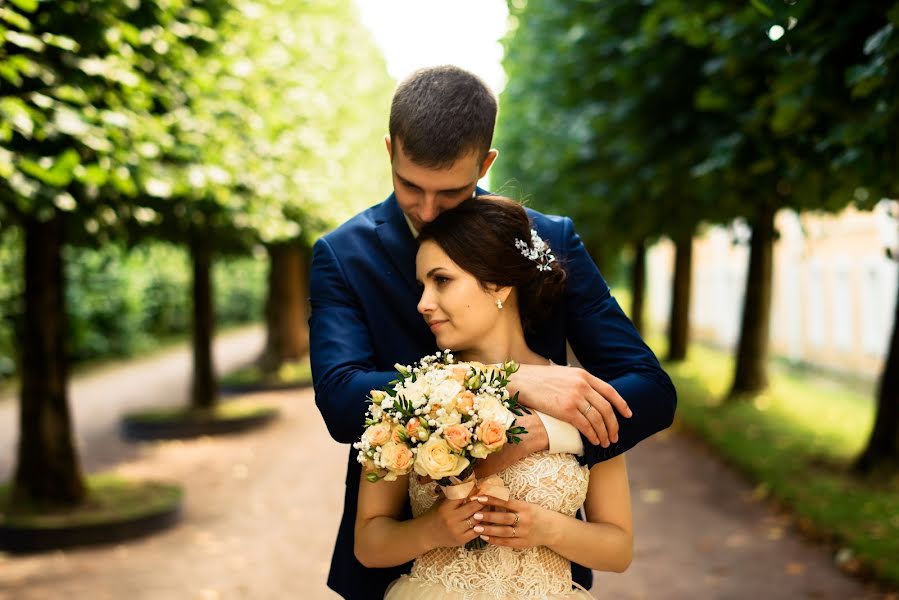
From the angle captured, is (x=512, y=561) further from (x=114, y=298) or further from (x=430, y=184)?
(x=114, y=298)

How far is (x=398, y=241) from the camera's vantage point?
10.3 feet

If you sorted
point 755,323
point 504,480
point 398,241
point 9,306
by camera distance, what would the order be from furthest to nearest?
1. point 9,306
2. point 755,323
3. point 398,241
4. point 504,480

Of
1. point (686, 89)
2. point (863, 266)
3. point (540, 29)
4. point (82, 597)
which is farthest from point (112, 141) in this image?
point (863, 266)

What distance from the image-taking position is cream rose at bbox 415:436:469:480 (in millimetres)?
2514

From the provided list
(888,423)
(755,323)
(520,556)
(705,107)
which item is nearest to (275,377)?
(755,323)

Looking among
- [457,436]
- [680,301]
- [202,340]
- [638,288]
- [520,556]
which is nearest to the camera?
[457,436]

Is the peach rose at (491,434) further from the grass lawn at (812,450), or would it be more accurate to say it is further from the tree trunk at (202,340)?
the tree trunk at (202,340)

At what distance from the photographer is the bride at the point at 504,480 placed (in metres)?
2.91

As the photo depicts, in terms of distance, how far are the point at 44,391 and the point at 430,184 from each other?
7881 millimetres

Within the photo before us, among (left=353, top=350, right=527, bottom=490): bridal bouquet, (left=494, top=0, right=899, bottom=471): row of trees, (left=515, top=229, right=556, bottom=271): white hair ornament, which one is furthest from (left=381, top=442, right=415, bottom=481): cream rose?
(left=494, top=0, right=899, bottom=471): row of trees

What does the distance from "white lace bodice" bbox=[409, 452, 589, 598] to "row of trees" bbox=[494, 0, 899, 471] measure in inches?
81.1

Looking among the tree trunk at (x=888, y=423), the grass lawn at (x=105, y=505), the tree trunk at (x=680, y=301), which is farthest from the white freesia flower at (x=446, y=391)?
the tree trunk at (x=680, y=301)

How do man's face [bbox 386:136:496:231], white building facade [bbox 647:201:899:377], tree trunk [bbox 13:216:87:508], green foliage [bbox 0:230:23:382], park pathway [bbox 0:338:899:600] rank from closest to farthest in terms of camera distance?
man's face [bbox 386:136:496:231]
park pathway [bbox 0:338:899:600]
tree trunk [bbox 13:216:87:508]
white building facade [bbox 647:201:899:377]
green foliage [bbox 0:230:23:382]

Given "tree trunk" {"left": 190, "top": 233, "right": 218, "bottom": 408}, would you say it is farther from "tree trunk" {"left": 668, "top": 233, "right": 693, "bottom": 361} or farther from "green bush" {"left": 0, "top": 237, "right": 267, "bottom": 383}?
"tree trunk" {"left": 668, "top": 233, "right": 693, "bottom": 361}
